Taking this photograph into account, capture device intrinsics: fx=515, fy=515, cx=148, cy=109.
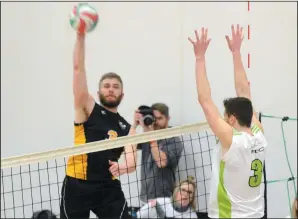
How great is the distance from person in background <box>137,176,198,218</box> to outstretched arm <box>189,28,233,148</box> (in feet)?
7.11

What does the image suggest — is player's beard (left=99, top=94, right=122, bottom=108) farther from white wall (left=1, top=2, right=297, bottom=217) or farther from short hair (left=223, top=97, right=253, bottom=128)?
white wall (left=1, top=2, right=297, bottom=217)

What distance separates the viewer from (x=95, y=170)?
347cm

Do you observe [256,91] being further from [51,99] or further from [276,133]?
[51,99]

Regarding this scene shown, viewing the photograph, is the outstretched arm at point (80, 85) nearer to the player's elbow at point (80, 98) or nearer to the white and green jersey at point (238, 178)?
the player's elbow at point (80, 98)

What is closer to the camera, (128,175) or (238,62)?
(238,62)

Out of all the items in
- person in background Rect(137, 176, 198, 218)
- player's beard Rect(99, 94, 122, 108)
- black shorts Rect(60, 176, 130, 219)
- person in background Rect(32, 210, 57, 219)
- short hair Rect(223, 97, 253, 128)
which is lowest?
person in background Rect(32, 210, 57, 219)

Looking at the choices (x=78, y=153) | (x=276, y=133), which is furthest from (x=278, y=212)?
(x=78, y=153)

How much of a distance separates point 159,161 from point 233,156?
227 centimetres

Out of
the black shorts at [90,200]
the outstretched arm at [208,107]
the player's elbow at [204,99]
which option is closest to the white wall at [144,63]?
the black shorts at [90,200]

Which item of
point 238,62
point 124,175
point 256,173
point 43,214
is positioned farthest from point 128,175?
point 256,173

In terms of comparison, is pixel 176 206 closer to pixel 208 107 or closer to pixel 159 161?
pixel 159 161

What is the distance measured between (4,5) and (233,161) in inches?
160

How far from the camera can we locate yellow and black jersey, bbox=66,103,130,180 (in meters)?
3.45

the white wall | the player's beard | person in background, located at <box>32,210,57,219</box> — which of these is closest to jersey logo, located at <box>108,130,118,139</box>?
the player's beard
